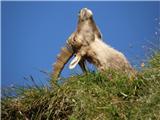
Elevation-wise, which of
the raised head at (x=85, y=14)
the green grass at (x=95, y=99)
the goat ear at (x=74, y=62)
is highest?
the raised head at (x=85, y=14)

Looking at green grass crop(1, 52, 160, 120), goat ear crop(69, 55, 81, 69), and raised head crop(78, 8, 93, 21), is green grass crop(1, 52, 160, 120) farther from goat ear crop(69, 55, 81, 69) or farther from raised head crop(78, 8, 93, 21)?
raised head crop(78, 8, 93, 21)

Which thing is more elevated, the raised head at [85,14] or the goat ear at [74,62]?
the raised head at [85,14]

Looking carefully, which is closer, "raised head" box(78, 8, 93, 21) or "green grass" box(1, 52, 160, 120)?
"green grass" box(1, 52, 160, 120)

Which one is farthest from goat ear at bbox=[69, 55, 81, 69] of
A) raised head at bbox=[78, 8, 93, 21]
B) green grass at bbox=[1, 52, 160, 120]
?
green grass at bbox=[1, 52, 160, 120]

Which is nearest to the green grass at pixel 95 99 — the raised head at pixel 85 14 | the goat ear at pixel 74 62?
the goat ear at pixel 74 62

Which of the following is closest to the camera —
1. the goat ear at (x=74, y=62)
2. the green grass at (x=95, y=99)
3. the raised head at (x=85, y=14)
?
the green grass at (x=95, y=99)

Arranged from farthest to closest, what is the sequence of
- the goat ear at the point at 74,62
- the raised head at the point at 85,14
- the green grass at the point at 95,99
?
the raised head at the point at 85,14 → the goat ear at the point at 74,62 → the green grass at the point at 95,99

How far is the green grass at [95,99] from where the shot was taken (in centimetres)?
617

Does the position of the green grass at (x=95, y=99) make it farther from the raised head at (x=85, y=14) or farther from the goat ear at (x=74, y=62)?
the raised head at (x=85, y=14)

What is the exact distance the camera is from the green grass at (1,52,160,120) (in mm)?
6168

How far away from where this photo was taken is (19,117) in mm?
7562

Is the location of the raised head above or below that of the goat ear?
above

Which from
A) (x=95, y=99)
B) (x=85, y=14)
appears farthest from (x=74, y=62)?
(x=95, y=99)

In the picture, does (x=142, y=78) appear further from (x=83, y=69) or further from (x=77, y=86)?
(x=83, y=69)
